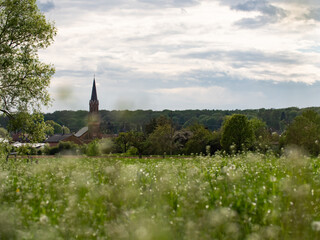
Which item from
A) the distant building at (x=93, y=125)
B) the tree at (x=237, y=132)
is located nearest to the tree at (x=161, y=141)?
the tree at (x=237, y=132)

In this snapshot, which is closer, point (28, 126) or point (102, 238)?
point (102, 238)

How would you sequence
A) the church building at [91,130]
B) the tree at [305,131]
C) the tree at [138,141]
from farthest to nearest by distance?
the church building at [91,130] < the tree at [138,141] < the tree at [305,131]

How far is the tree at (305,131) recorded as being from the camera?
182ft

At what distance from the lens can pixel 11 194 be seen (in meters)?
8.78

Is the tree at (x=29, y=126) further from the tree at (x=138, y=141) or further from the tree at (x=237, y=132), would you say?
the tree at (x=138, y=141)

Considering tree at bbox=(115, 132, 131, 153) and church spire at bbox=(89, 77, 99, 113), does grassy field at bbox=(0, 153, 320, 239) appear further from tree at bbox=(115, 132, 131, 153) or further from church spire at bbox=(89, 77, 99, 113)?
church spire at bbox=(89, 77, 99, 113)

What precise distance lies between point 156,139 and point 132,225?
72589 millimetres

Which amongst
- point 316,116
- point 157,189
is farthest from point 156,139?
point 157,189

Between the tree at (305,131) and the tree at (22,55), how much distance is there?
1622 inches

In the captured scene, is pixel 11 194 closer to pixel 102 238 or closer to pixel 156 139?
pixel 102 238

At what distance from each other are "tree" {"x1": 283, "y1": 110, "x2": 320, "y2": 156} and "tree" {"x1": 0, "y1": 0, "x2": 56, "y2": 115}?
41.2 meters

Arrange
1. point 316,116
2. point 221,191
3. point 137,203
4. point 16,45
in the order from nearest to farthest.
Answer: point 137,203 < point 221,191 < point 16,45 < point 316,116

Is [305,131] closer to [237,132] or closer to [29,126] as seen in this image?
[237,132]

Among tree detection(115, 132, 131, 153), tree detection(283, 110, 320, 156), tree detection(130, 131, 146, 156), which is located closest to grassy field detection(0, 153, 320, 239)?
tree detection(283, 110, 320, 156)
